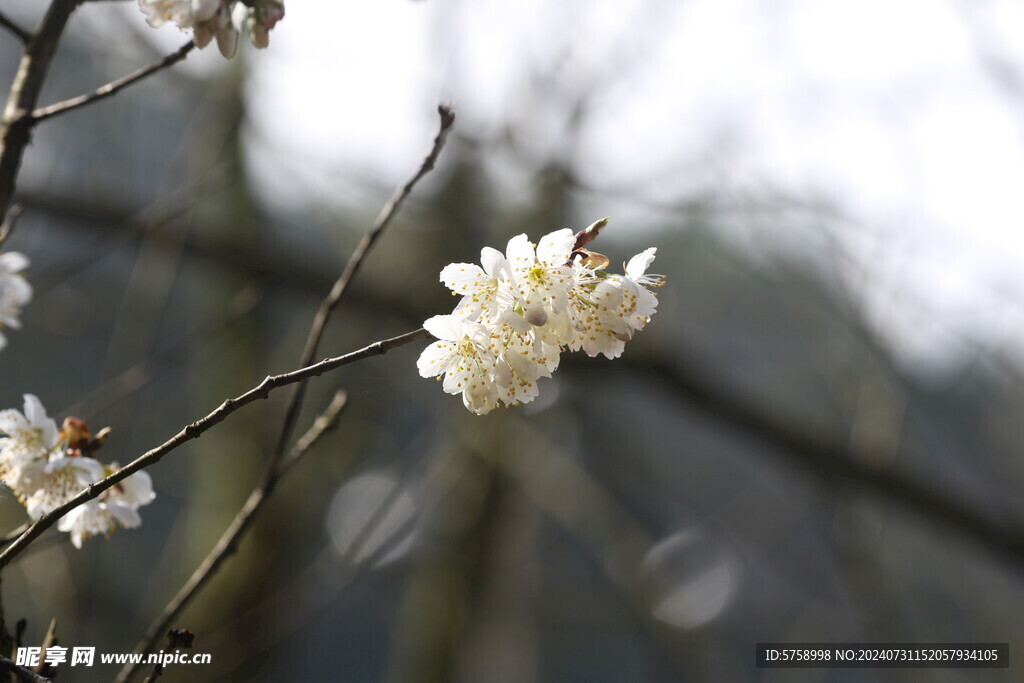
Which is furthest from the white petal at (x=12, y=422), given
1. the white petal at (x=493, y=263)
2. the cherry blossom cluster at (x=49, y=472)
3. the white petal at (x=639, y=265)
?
the white petal at (x=639, y=265)

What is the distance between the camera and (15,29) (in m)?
0.88

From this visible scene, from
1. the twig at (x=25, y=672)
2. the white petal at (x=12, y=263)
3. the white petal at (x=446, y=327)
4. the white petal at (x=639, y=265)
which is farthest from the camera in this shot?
the white petal at (x=12, y=263)

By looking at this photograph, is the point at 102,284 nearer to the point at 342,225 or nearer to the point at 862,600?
the point at 342,225

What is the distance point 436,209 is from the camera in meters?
3.27

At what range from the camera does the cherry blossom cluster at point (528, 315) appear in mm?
793

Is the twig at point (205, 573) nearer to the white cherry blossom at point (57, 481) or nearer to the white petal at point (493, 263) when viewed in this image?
the white cherry blossom at point (57, 481)

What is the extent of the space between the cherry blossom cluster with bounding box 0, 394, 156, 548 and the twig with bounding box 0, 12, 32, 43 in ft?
1.44

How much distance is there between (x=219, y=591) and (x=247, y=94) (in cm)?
208

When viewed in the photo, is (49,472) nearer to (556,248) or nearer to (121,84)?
(121,84)

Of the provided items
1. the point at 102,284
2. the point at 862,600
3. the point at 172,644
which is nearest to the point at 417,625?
the point at 862,600

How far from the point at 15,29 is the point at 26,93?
0.30 feet

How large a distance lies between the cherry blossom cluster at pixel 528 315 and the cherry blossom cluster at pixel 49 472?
50 centimetres

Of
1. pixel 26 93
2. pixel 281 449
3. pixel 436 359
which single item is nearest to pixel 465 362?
pixel 436 359

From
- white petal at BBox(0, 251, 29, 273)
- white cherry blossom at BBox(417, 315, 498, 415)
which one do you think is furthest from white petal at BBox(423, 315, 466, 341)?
white petal at BBox(0, 251, 29, 273)
